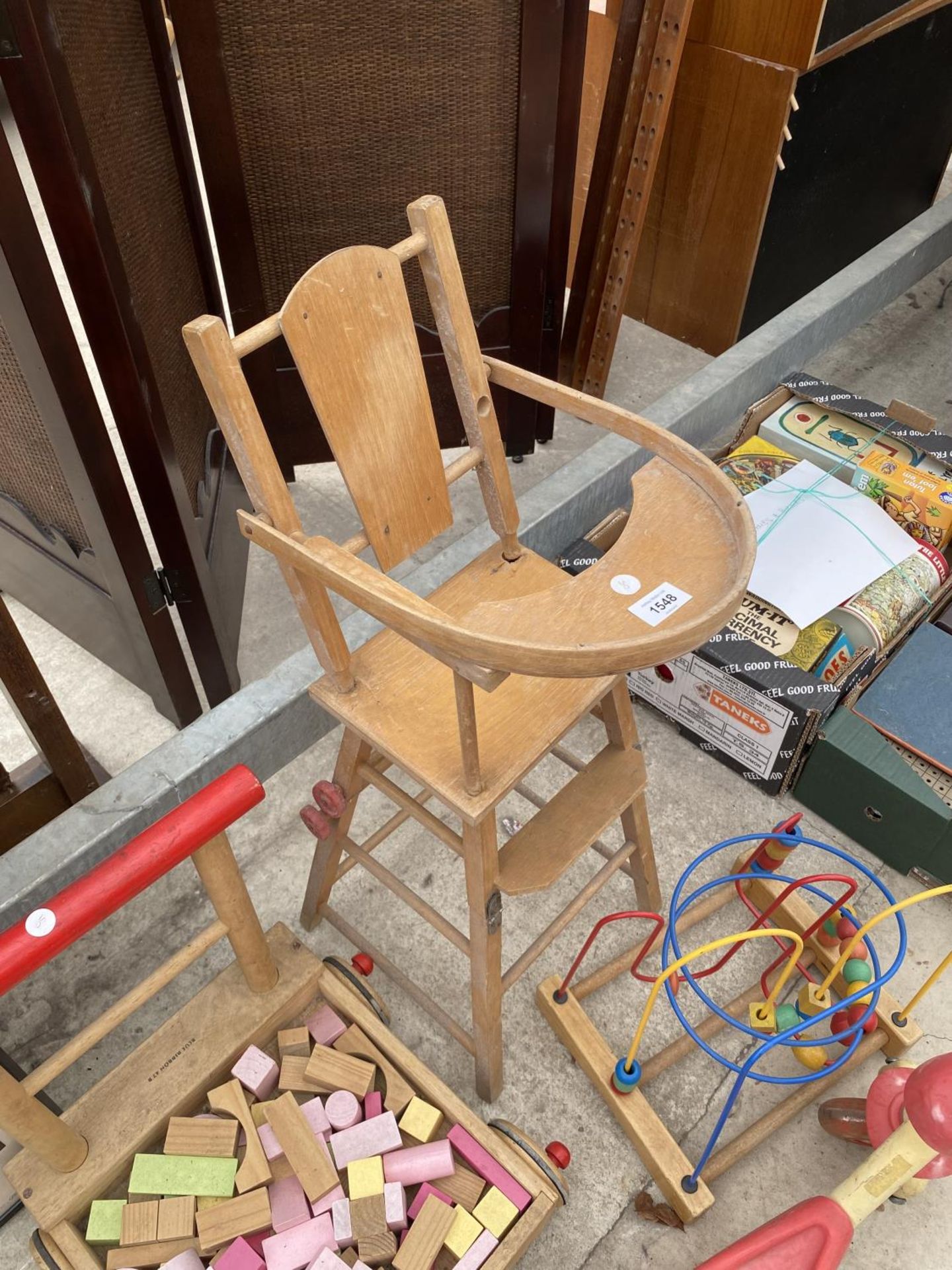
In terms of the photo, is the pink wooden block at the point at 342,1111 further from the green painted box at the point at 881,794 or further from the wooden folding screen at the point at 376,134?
the wooden folding screen at the point at 376,134

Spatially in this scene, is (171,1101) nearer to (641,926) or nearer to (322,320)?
(641,926)

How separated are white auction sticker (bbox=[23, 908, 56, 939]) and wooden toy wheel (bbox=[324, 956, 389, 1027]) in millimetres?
664

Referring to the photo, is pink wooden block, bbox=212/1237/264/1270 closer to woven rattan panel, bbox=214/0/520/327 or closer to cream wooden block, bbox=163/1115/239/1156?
cream wooden block, bbox=163/1115/239/1156

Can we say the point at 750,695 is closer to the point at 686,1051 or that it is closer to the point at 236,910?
the point at 686,1051

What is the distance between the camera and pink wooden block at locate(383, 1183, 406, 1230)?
1.47 metres

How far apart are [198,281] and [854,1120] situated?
2241mm

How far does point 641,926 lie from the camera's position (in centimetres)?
196

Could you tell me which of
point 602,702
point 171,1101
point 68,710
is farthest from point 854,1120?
point 68,710

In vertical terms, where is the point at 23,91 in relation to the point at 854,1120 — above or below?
above

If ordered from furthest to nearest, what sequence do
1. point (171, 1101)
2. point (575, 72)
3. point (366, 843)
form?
point (575, 72) < point (366, 843) < point (171, 1101)

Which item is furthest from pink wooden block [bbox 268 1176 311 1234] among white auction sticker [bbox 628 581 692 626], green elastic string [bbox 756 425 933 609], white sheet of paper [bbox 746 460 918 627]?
green elastic string [bbox 756 425 933 609]

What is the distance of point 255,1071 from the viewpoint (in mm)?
1619

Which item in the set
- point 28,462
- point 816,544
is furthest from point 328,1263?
point 816,544

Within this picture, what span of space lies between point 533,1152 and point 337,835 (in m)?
0.60
